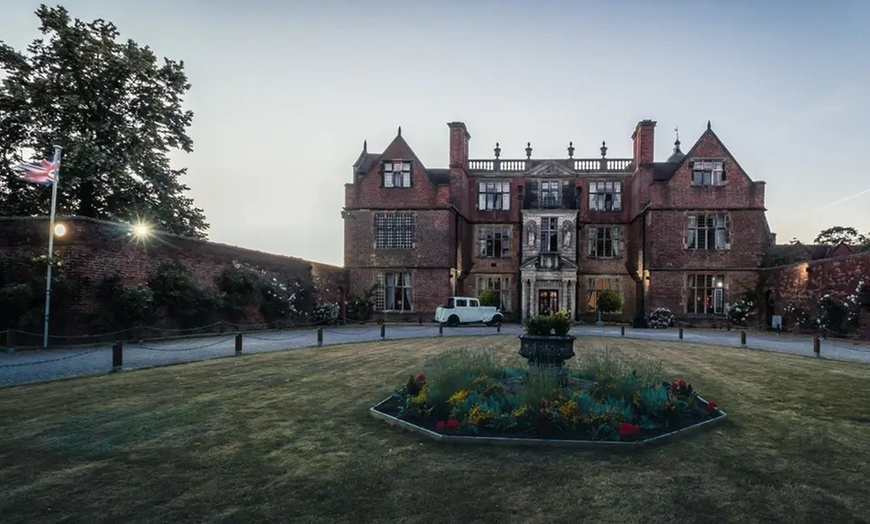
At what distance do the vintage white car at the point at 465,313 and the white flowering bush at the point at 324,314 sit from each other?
6.15 m

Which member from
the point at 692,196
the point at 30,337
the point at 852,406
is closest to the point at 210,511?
the point at 852,406

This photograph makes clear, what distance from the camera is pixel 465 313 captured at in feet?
93.4

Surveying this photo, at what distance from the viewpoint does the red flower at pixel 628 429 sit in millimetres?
6027

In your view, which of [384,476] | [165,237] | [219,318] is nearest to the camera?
[384,476]

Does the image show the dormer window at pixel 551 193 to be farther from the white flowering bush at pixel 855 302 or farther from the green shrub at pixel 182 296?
the green shrub at pixel 182 296

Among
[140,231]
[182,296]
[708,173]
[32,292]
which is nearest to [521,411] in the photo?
[32,292]

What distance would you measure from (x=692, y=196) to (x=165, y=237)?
95.4 ft

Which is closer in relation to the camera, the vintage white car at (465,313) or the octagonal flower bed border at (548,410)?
the octagonal flower bed border at (548,410)

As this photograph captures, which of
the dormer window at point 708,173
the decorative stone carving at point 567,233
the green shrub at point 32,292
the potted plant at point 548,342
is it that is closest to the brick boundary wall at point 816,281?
the dormer window at point 708,173

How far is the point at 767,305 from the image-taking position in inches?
1113

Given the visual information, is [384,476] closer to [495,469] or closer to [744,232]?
[495,469]

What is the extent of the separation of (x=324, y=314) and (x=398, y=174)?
10.7 meters

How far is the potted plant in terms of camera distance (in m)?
8.95

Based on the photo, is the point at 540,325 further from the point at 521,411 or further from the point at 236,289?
the point at 236,289
